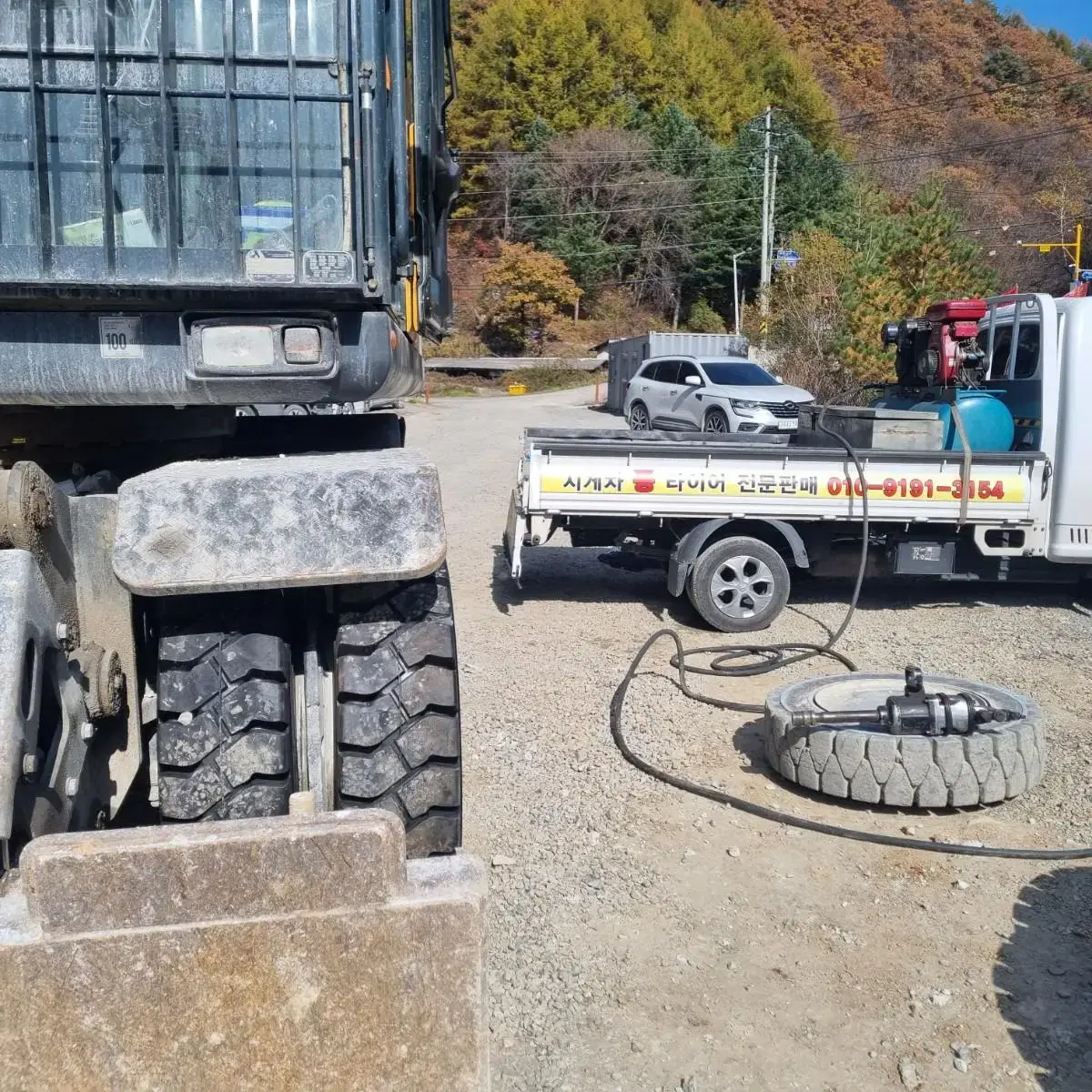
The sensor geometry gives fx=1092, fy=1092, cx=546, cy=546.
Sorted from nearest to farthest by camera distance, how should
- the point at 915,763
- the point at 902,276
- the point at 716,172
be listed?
the point at 915,763 < the point at 902,276 < the point at 716,172

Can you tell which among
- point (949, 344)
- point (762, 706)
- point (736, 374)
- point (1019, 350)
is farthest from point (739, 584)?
point (736, 374)

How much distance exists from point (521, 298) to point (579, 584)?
4039cm

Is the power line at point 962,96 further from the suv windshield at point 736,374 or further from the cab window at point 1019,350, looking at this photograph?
the cab window at point 1019,350

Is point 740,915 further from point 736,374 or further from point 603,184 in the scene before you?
point 603,184

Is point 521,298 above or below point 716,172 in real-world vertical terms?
below

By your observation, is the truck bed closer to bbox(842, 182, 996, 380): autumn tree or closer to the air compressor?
the air compressor

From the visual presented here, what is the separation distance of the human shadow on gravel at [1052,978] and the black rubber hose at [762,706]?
0.28 m

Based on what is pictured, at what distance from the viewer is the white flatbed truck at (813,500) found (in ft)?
25.1

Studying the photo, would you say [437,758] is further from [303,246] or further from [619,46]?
[619,46]

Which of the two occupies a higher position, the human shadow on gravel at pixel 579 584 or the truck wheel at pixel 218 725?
the truck wheel at pixel 218 725

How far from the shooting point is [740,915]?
387 cm

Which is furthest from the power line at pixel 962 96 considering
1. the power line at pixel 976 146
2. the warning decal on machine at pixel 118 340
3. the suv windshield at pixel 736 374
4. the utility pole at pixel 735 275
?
the warning decal on machine at pixel 118 340

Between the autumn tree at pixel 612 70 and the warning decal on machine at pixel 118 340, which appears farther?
the autumn tree at pixel 612 70

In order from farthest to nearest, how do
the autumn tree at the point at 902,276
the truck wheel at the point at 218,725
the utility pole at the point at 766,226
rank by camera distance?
the utility pole at the point at 766,226 → the autumn tree at the point at 902,276 → the truck wheel at the point at 218,725
